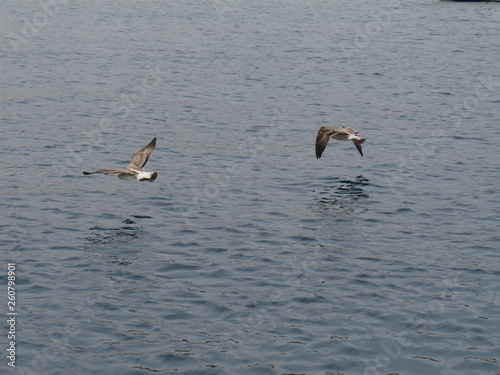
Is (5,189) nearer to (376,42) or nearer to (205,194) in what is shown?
(205,194)

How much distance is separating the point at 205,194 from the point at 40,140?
1161 cm

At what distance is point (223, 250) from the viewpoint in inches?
1070

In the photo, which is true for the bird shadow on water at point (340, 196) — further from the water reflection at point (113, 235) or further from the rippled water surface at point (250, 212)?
the water reflection at point (113, 235)

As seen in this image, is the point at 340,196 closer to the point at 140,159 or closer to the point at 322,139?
the point at 322,139

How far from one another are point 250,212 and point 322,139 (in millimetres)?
6782

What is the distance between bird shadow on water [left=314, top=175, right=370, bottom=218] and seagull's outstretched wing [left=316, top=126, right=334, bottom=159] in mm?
1485

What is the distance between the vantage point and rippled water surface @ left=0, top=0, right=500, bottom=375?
21.1 metres

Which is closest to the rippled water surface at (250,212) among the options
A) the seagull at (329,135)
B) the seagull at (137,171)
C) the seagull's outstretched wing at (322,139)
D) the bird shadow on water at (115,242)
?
the bird shadow on water at (115,242)

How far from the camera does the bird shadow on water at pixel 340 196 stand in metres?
31.3

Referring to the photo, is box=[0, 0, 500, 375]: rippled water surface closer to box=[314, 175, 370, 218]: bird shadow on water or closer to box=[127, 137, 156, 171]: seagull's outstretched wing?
box=[314, 175, 370, 218]: bird shadow on water

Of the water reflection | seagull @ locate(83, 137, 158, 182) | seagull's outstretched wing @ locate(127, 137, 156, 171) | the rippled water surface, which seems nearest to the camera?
the rippled water surface

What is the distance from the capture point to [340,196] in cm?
3312

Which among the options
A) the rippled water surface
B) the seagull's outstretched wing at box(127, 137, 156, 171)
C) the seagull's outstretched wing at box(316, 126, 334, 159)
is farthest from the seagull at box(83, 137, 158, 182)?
the seagull's outstretched wing at box(316, 126, 334, 159)

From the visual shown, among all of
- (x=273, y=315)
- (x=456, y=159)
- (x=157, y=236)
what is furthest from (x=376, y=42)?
(x=273, y=315)
